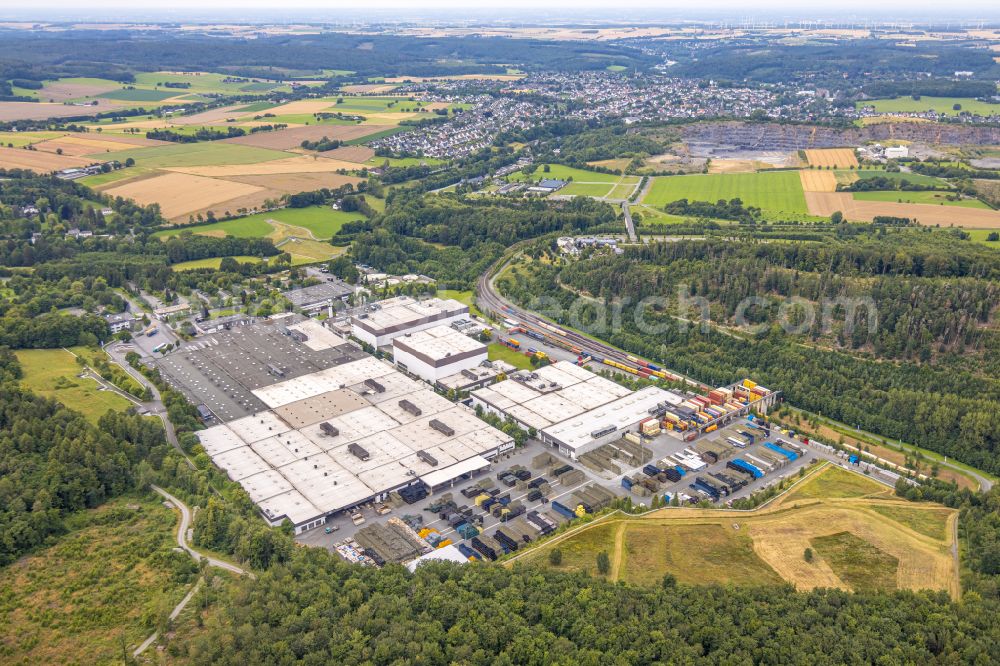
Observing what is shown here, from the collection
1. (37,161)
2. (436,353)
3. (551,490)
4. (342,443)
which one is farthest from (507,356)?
(37,161)

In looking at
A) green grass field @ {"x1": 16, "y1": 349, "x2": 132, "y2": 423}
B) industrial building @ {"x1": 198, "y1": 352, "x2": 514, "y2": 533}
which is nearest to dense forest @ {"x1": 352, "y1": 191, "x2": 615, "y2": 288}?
industrial building @ {"x1": 198, "y1": 352, "x2": 514, "y2": 533}

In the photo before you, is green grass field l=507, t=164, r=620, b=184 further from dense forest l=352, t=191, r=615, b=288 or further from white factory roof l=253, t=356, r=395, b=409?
white factory roof l=253, t=356, r=395, b=409

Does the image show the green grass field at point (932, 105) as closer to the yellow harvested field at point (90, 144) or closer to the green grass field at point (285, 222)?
the green grass field at point (285, 222)

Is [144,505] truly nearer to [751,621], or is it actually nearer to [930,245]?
[751,621]

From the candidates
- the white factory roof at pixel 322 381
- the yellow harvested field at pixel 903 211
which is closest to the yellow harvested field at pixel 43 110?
the white factory roof at pixel 322 381

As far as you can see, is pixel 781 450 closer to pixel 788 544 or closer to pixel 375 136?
pixel 788 544

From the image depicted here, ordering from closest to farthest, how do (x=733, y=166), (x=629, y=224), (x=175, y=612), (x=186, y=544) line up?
(x=175, y=612)
(x=186, y=544)
(x=629, y=224)
(x=733, y=166)

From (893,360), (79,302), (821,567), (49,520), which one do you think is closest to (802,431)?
(893,360)
